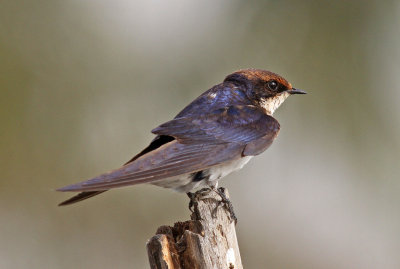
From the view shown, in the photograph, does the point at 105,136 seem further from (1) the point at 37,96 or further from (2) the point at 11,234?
(2) the point at 11,234

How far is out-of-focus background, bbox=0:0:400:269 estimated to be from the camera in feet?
19.6

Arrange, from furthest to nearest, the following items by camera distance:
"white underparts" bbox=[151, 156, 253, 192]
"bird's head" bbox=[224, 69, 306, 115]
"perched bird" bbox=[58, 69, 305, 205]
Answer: "bird's head" bbox=[224, 69, 306, 115], "white underparts" bbox=[151, 156, 253, 192], "perched bird" bbox=[58, 69, 305, 205]

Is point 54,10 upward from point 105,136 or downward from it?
upward

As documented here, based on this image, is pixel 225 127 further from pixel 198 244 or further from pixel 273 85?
pixel 198 244

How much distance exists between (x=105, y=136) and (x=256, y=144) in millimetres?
3137

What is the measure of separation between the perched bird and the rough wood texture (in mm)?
287

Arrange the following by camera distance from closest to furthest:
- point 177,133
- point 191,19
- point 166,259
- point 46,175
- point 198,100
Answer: point 166,259, point 177,133, point 198,100, point 46,175, point 191,19

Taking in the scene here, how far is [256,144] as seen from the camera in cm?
355

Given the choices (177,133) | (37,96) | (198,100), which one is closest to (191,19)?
(37,96)

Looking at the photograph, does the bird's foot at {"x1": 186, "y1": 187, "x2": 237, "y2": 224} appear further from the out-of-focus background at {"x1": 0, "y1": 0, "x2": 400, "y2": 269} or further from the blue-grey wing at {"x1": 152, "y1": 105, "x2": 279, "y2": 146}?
the out-of-focus background at {"x1": 0, "y1": 0, "x2": 400, "y2": 269}

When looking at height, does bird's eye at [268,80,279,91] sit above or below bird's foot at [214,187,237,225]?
above

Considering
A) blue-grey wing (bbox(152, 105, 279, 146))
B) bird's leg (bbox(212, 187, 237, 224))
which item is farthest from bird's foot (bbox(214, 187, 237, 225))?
blue-grey wing (bbox(152, 105, 279, 146))

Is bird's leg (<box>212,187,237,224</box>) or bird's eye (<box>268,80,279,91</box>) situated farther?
bird's eye (<box>268,80,279,91</box>)

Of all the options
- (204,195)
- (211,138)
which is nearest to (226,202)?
(204,195)
